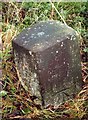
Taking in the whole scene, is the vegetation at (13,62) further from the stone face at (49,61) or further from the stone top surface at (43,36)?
the stone top surface at (43,36)

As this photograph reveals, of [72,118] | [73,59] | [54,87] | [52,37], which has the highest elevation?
[52,37]

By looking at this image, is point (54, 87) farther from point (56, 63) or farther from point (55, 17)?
point (55, 17)

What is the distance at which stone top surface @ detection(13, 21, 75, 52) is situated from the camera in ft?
8.59

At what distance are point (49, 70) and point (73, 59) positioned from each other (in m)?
0.22

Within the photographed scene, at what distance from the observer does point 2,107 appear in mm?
2859

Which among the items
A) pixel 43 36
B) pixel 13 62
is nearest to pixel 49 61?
pixel 43 36

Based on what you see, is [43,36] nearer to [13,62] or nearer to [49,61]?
[49,61]

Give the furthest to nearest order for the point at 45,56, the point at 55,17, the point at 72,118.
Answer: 1. the point at 55,17
2. the point at 72,118
3. the point at 45,56

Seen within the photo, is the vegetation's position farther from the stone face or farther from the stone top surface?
the stone top surface

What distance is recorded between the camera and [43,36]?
8.78 ft

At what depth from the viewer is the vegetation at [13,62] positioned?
9.21 ft

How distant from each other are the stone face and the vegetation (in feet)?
0.30

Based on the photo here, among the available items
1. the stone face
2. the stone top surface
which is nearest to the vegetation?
the stone face

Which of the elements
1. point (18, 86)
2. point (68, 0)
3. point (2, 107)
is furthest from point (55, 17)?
point (2, 107)
